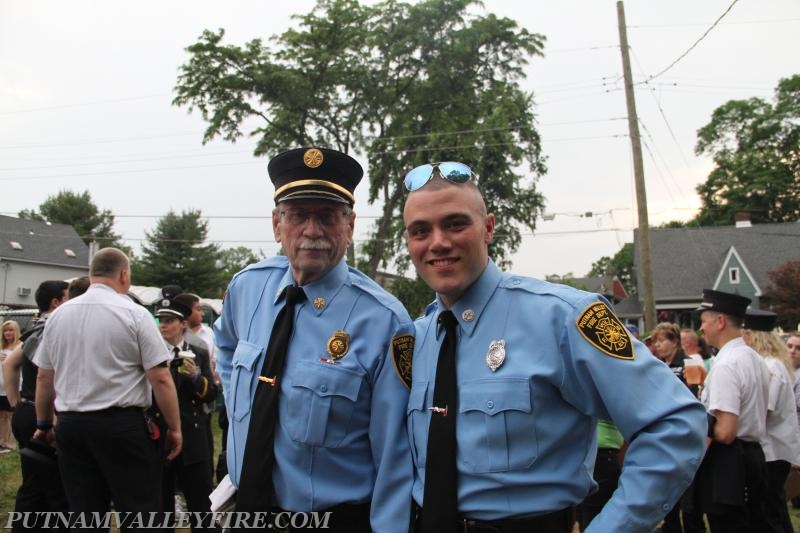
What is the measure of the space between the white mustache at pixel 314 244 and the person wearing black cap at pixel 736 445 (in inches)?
115

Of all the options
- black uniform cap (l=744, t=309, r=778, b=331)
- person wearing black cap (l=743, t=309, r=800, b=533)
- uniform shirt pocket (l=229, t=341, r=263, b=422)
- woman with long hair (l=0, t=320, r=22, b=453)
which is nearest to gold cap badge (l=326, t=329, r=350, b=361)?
uniform shirt pocket (l=229, t=341, r=263, b=422)

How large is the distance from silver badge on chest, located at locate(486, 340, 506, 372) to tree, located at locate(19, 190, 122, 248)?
2358 inches

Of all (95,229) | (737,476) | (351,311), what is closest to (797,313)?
(737,476)

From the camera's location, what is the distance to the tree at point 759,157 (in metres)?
47.2

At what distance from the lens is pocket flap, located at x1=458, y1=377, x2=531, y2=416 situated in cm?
194

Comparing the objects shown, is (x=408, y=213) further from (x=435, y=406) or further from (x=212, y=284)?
(x=212, y=284)

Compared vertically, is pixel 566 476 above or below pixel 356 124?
below

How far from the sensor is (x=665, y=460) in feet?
5.65

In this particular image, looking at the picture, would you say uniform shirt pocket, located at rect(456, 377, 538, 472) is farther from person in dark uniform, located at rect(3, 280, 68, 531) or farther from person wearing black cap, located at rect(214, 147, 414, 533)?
person in dark uniform, located at rect(3, 280, 68, 531)

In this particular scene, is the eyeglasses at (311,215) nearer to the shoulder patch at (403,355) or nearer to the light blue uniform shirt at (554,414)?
the shoulder patch at (403,355)

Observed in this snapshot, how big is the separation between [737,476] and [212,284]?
45.7 m

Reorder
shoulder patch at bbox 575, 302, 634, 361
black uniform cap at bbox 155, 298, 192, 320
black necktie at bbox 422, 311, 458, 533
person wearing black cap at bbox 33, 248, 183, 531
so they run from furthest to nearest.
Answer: black uniform cap at bbox 155, 298, 192, 320 < person wearing black cap at bbox 33, 248, 183, 531 < black necktie at bbox 422, 311, 458, 533 < shoulder patch at bbox 575, 302, 634, 361

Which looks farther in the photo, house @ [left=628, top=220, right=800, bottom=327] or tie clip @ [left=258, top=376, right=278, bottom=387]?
house @ [left=628, top=220, right=800, bottom=327]

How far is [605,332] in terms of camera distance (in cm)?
190
